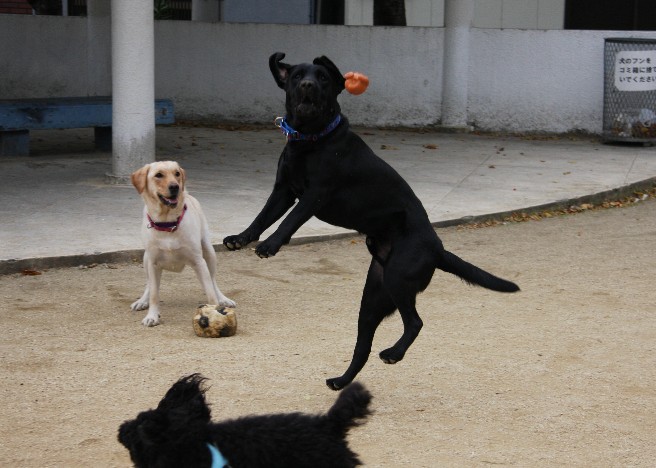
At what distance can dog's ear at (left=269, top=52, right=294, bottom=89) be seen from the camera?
4.80 metres

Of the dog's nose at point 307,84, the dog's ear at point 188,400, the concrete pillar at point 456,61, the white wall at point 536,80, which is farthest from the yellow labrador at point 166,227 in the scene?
A: the white wall at point 536,80

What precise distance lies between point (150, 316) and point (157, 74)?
Answer: 11.4m

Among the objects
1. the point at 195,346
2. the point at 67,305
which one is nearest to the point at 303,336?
the point at 195,346

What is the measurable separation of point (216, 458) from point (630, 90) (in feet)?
43.9

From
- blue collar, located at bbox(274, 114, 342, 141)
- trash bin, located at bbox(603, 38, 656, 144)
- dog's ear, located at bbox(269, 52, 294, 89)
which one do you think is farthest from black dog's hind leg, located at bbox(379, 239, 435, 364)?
trash bin, located at bbox(603, 38, 656, 144)

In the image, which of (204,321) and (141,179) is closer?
(204,321)

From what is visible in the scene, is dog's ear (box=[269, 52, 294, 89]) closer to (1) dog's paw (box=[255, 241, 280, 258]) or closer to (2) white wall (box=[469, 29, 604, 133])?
(1) dog's paw (box=[255, 241, 280, 258])

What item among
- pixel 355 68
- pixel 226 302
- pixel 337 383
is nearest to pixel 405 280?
pixel 337 383

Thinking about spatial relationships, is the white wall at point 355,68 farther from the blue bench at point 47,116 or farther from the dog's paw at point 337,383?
the dog's paw at point 337,383

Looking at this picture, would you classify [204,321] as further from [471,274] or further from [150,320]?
[471,274]

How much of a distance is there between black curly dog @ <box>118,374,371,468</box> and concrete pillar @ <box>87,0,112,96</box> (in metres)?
14.5

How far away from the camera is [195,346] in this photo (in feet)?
20.8

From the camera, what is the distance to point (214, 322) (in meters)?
6.48

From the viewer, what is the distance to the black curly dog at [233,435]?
310 centimetres
